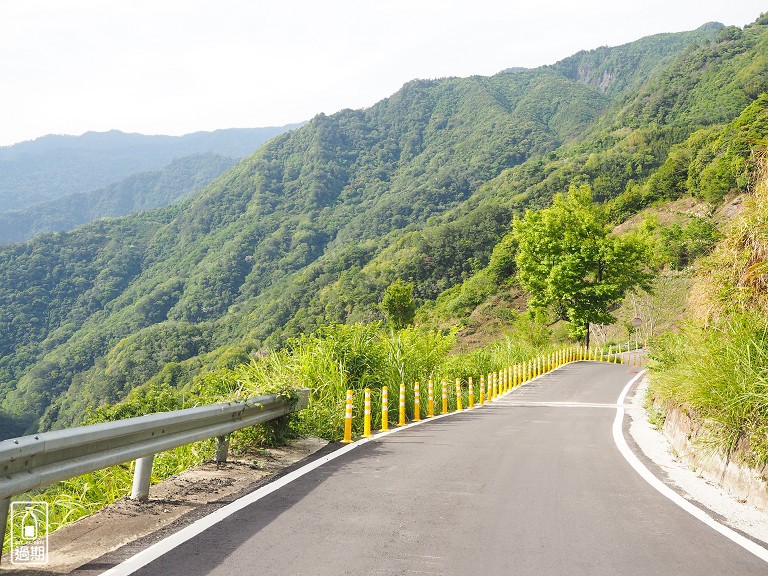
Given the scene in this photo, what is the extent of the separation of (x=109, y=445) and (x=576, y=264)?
4587cm

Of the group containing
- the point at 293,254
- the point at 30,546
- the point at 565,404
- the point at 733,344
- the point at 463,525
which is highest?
the point at 293,254

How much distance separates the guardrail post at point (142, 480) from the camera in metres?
6.08

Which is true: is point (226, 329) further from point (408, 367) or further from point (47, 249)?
point (408, 367)

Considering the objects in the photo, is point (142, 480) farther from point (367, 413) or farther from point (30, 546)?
point (367, 413)

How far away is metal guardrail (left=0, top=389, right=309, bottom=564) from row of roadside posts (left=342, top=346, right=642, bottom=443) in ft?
9.59

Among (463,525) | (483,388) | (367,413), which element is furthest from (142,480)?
(483,388)

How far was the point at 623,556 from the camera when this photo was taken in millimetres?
4777

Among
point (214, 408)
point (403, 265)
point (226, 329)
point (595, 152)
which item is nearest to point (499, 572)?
point (214, 408)

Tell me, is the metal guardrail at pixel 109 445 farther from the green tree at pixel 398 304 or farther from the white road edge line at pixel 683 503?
the green tree at pixel 398 304

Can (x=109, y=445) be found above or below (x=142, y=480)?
above

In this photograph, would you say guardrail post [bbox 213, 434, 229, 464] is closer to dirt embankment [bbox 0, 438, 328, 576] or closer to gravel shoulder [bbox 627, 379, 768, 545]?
dirt embankment [bbox 0, 438, 328, 576]

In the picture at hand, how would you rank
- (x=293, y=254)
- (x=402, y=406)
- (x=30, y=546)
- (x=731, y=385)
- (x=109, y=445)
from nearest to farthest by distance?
(x=30, y=546), (x=109, y=445), (x=731, y=385), (x=402, y=406), (x=293, y=254)

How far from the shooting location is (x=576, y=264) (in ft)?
158

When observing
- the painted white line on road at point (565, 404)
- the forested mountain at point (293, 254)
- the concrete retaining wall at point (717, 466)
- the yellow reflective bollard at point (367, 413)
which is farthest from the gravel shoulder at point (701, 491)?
the forested mountain at point (293, 254)
